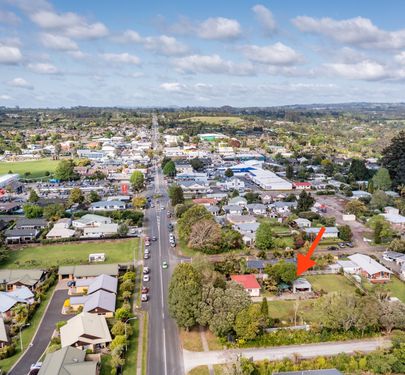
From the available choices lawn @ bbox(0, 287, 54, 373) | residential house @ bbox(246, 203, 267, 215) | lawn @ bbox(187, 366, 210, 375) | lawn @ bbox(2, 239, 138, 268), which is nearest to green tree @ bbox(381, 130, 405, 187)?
residential house @ bbox(246, 203, 267, 215)

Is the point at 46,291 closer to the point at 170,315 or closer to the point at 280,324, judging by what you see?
the point at 170,315

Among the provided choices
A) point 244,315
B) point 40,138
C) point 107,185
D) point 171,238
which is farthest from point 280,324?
point 40,138

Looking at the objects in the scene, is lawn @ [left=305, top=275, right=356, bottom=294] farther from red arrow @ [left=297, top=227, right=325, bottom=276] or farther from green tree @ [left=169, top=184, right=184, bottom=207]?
green tree @ [left=169, top=184, right=184, bottom=207]

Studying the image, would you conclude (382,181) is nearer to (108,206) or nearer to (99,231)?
(108,206)

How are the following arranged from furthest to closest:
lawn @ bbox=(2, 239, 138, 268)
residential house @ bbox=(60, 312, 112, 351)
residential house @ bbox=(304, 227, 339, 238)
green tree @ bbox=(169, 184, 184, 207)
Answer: green tree @ bbox=(169, 184, 184, 207) → residential house @ bbox=(304, 227, 339, 238) → lawn @ bbox=(2, 239, 138, 268) → residential house @ bbox=(60, 312, 112, 351)

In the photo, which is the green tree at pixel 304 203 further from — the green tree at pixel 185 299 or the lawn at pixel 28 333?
the lawn at pixel 28 333

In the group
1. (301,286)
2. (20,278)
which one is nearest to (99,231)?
(20,278)
